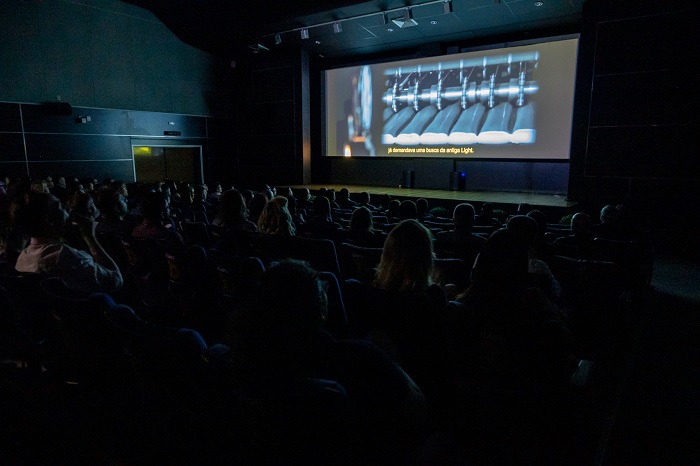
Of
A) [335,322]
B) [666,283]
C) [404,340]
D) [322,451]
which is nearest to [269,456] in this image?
[322,451]

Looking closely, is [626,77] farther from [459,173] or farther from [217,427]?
[217,427]

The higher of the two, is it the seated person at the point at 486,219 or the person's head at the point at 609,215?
the person's head at the point at 609,215

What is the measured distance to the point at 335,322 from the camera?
7.39 ft

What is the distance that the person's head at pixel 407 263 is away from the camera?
1924 mm

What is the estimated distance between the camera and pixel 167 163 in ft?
40.5

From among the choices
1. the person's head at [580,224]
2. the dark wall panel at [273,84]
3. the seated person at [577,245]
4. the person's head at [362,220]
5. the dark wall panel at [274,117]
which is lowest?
the seated person at [577,245]

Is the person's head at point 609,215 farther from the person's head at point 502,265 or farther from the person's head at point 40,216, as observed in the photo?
the person's head at point 40,216

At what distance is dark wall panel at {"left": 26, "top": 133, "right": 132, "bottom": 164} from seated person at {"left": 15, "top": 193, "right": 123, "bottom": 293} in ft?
28.5

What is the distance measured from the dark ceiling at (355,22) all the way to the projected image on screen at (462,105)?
470mm

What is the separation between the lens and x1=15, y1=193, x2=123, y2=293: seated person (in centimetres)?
238

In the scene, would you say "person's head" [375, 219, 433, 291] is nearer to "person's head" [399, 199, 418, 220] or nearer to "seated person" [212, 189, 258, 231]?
"seated person" [212, 189, 258, 231]

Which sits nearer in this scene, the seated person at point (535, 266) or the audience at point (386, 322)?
the audience at point (386, 322)

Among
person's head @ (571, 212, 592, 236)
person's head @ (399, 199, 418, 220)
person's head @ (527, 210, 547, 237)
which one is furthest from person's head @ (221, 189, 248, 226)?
person's head @ (571, 212, 592, 236)

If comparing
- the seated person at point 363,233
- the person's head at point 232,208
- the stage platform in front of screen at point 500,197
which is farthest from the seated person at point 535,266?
the stage platform in front of screen at point 500,197
